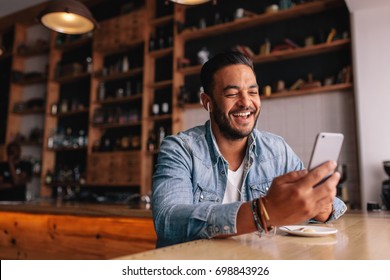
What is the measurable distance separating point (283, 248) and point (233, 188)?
0.59 metres

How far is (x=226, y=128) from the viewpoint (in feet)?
4.91

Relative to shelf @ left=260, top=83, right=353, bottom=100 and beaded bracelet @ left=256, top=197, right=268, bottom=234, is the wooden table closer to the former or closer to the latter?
beaded bracelet @ left=256, top=197, right=268, bottom=234

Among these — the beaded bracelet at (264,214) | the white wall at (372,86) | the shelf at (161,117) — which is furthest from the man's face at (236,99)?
the shelf at (161,117)

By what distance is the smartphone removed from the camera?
896 millimetres

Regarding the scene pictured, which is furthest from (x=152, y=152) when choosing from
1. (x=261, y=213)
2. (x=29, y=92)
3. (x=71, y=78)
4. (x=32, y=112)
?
(x=261, y=213)

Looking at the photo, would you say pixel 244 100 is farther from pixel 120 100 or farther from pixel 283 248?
pixel 120 100

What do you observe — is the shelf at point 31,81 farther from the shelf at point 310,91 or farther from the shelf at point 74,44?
the shelf at point 310,91

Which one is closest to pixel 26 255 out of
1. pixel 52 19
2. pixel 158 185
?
pixel 52 19

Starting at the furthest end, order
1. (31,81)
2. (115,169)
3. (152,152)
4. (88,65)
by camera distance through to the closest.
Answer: (31,81), (88,65), (115,169), (152,152)

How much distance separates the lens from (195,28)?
4734mm

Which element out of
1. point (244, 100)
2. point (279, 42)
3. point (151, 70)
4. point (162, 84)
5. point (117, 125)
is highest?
point (279, 42)

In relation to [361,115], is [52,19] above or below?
above

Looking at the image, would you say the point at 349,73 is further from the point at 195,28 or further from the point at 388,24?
the point at 195,28

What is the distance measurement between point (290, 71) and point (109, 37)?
262 centimetres
